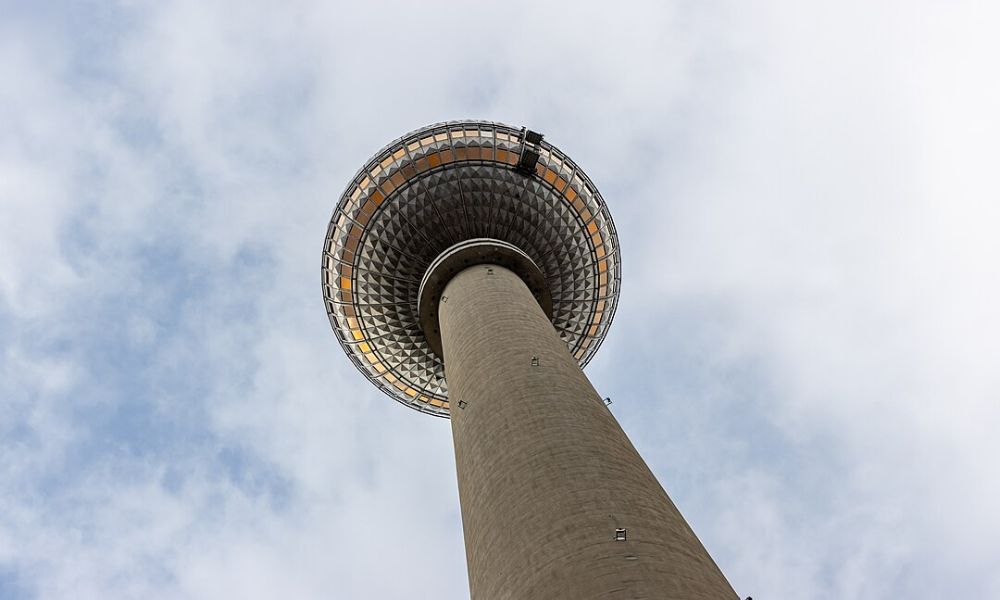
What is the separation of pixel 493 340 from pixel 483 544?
6.94 metres

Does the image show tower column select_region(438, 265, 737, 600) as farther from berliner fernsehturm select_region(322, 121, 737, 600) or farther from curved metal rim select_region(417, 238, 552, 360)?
curved metal rim select_region(417, 238, 552, 360)

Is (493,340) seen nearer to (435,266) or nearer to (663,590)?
(435,266)

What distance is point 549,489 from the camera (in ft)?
45.8

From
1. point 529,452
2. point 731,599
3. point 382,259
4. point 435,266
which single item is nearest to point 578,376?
point 529,452

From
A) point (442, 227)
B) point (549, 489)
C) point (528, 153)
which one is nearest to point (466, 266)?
point (442, 227)

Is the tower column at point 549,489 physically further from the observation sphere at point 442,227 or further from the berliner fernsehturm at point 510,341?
the observation sphere at point 442,227

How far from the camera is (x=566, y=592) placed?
1143 centimetres

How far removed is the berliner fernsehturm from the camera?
12477 mm

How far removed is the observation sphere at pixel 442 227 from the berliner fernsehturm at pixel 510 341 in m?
0.07

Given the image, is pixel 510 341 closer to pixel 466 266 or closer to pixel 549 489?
pixel 549 489

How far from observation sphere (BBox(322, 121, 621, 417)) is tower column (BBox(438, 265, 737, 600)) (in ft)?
30.2

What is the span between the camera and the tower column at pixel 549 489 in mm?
11695

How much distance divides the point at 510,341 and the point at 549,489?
6456 mm

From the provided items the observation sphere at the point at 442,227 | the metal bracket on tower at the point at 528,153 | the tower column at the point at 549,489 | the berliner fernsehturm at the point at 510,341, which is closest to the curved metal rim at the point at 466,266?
the berliner fernsehturm at the point at 510,341
